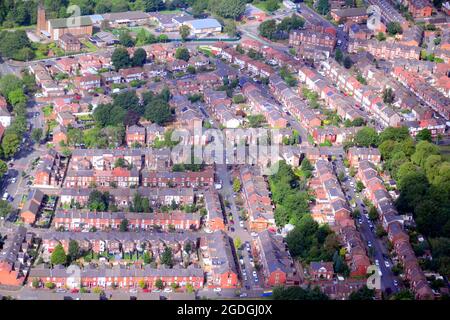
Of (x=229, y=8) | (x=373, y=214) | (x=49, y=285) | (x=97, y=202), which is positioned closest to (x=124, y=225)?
(x=97, y=202)

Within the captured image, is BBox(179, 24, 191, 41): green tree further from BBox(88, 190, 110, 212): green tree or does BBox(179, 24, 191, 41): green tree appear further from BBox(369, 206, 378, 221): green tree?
BBox(369, 206, 378, 221): green tree

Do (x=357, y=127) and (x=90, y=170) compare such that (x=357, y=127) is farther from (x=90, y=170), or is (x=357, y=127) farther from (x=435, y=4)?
(x=435, y=4)

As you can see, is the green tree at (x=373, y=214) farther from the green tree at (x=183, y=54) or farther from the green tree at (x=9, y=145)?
the green tree at (x=183, y=54)

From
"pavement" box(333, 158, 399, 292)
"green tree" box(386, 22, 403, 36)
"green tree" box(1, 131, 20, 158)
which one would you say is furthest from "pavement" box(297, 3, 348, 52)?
"green tree" box(1, 131, 20, 158)

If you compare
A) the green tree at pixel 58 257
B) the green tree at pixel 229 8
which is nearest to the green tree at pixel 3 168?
the green tree at pixel 58 257

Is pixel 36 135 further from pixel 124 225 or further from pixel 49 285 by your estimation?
pixel 49 285

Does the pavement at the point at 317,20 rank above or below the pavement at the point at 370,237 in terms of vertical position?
below

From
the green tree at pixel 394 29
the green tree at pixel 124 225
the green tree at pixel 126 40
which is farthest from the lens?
the green tree at pixel 394 29
